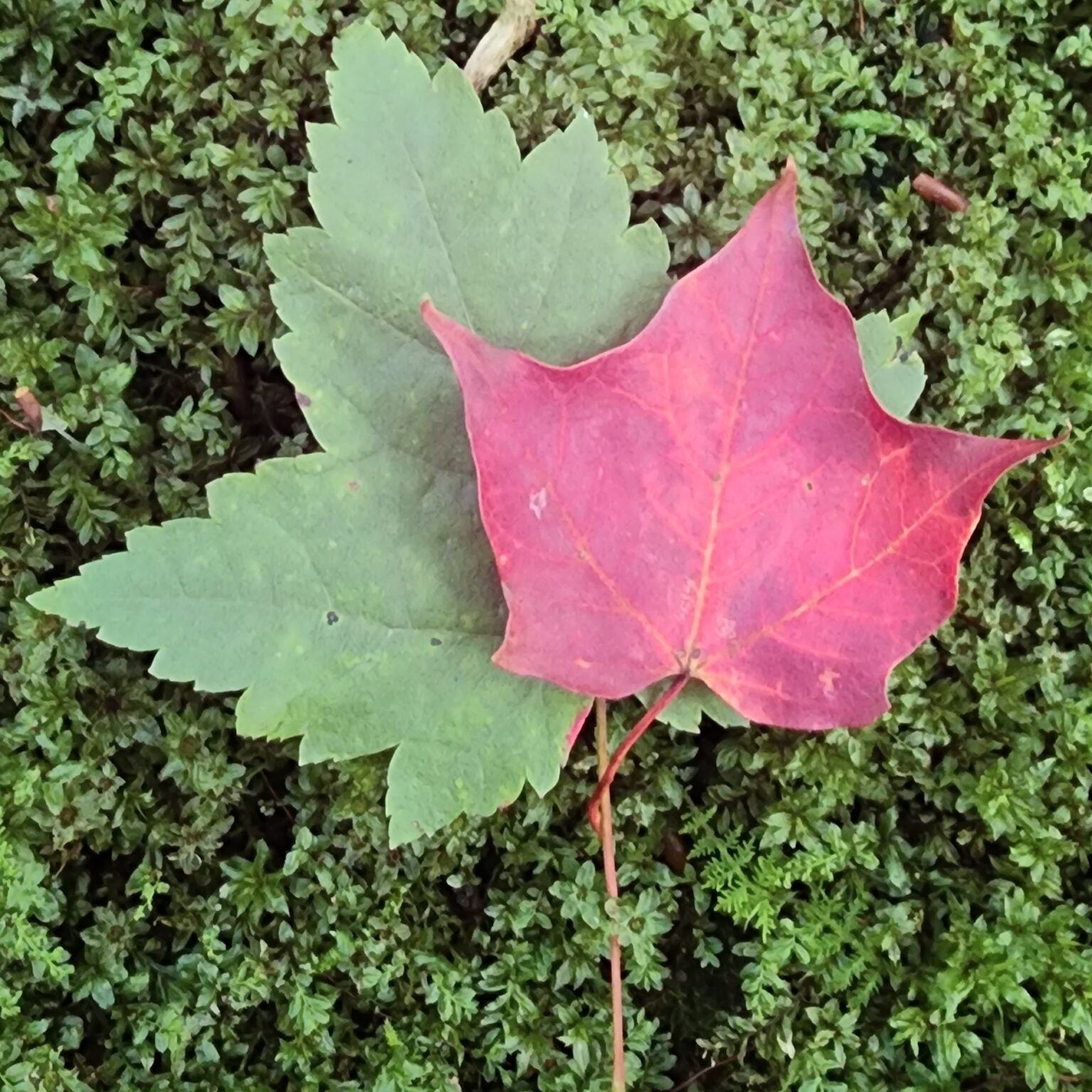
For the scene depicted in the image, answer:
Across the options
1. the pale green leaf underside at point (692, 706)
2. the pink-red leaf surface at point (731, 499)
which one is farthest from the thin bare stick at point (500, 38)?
the pale green leaf underside at point (692, 706)

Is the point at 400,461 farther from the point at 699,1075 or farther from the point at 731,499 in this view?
the point at 699,1075

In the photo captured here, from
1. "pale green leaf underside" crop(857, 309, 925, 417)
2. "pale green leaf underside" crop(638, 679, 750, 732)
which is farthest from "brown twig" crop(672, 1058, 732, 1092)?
"pale green leaf underside" crop(857, 309, 925, 417)

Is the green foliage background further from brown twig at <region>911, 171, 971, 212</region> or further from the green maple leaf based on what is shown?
the green maple leaf

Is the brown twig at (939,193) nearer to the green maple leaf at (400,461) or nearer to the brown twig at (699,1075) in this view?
the green maple leaf at (400,461)

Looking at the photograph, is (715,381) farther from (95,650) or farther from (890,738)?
(95,650)

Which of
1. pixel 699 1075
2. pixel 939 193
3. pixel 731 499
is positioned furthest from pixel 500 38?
pixel 699 1075

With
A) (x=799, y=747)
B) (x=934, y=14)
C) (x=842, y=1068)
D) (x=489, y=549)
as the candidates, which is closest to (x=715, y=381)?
(x=489, y=549)
